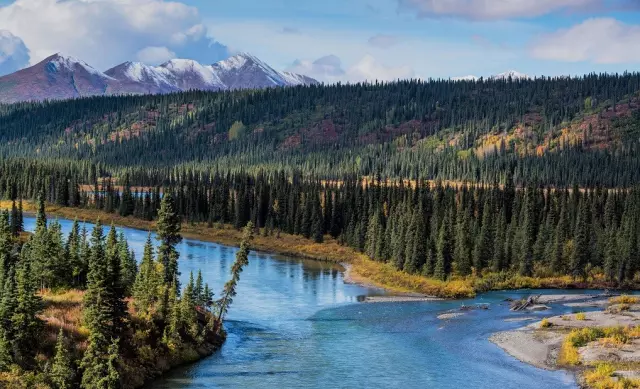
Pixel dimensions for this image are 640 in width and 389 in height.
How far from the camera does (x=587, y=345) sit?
79.0 metres

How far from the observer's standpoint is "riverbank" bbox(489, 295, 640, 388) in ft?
224

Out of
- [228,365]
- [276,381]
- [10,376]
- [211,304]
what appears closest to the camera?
[10,376]

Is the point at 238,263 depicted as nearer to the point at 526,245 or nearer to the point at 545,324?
the point at 545,324

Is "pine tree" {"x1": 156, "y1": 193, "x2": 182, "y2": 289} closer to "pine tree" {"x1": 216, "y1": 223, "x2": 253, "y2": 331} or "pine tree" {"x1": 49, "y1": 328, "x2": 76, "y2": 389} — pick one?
"pine tree" {"x1": 216, "y1": 223, "x2": 253, "y2": 331}

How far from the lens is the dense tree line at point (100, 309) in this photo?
58.1m

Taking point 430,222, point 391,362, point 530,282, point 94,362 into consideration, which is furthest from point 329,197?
point 94,362

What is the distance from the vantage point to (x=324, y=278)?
12675 centimetres

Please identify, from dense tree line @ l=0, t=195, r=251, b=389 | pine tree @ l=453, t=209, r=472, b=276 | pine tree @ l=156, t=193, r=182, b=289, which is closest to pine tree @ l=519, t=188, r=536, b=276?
pine tree @ l=453, t=209, r=472, b=276

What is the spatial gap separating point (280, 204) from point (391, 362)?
365ft

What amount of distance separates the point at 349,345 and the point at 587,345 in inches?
952

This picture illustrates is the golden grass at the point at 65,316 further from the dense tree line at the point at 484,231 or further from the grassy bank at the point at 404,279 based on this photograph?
the grassy bank at the point at 404,279

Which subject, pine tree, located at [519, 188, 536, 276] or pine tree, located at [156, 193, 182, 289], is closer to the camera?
pine tree, located at [156, 193, 182, 289]

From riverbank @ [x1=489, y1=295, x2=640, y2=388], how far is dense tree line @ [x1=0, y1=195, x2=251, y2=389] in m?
31.3

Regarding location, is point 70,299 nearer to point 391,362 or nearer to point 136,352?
point 136,352
